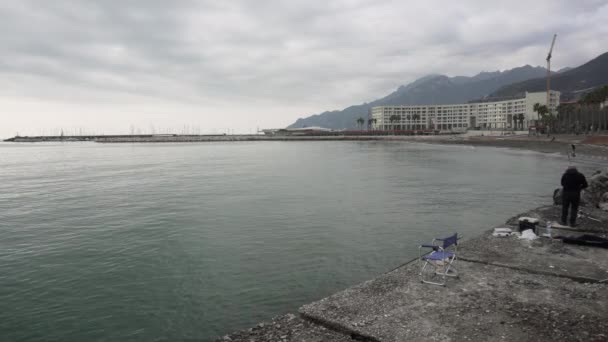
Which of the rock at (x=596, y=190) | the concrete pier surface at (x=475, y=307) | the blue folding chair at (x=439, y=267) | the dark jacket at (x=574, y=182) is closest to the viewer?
the concrete pier surface at (x=475, y=307)

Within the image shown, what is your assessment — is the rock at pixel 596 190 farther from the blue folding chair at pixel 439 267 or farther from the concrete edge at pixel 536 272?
the blue folding chair at pixel 439 267

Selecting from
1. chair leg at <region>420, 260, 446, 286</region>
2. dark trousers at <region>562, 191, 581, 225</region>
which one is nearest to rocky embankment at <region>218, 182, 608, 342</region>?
chair leg at <region>420, 260, 446, 286</region>

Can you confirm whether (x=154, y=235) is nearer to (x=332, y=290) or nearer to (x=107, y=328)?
(x=107, y=328)

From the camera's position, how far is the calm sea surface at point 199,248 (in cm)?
958

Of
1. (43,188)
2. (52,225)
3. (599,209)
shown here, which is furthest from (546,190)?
(43,188)

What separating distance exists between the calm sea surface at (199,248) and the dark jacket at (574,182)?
171 inches

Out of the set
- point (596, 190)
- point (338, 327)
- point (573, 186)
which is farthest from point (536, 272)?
point (596, 190)

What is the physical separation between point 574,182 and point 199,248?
14.6 m

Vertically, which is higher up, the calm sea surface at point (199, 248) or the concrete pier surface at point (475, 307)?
the concrete pier surface at point (475, 307)

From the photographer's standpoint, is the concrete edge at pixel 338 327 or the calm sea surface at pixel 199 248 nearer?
the concrete edge at pixel 338 327

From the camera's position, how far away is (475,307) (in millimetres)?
7594

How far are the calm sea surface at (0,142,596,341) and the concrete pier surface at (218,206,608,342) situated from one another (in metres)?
2.08

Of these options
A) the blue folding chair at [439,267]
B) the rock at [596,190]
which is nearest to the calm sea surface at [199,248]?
the blue folding chair at [439,267]

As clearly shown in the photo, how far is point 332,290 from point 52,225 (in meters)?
16.8
